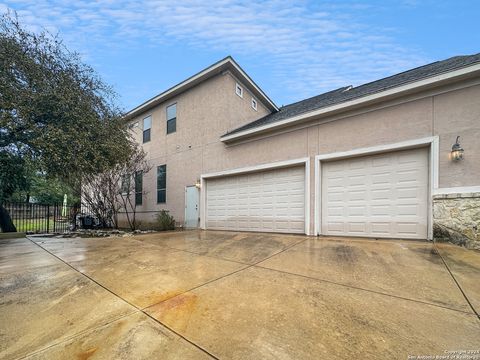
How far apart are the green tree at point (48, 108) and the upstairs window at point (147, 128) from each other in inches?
202

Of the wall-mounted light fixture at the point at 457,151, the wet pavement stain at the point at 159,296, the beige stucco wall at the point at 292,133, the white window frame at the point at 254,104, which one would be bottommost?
the wet pavement stain at the point at 159,296

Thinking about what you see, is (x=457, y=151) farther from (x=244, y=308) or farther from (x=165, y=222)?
(x=165, y=222)

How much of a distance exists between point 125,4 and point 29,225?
525 inches

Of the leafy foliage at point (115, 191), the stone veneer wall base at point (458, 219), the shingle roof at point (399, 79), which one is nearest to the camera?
the stone veneer wall base at point (458, 219)

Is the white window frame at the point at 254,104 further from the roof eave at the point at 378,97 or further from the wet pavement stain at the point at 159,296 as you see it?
the wet pavement stain at the point at 159,296

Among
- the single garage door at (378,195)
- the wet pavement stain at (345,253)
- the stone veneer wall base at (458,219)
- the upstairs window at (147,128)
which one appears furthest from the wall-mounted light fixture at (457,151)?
the upstairs window at (147,128)

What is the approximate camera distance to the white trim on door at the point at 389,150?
17.2 feet

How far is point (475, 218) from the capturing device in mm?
4738

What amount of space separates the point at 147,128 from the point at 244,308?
12783 mm

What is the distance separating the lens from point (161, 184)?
11641 millimetres

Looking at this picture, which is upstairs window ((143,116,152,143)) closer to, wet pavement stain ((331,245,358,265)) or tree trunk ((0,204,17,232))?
tree trunk ((0,204,17,232))

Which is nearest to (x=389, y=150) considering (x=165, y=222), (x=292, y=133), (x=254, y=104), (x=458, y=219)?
(x=458, y=219)

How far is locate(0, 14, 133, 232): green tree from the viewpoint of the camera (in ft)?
18.5

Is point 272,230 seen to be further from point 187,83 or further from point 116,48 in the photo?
point 116,48
